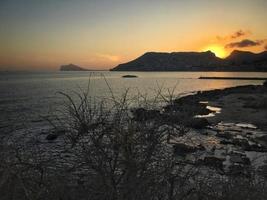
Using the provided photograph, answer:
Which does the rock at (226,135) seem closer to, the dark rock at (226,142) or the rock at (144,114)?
the dark rock at (226,142)

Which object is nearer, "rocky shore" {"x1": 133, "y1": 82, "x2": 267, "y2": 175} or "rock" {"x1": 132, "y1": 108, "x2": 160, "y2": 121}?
"rock" {"x1": 132, "y1": 108, "x2": 160, "y2": 121}

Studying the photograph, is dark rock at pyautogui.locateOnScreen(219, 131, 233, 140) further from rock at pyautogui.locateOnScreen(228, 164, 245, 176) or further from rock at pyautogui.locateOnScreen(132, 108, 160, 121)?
rock at pyautogui.locateOnScreen(132, 108, 160, 121)

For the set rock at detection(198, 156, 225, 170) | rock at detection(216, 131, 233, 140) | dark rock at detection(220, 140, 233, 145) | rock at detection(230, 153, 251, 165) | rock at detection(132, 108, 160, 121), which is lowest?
rock at detection(216, 131, 233, 140)

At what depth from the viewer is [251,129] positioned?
98.9ft

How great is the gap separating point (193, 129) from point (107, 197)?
24.4 m

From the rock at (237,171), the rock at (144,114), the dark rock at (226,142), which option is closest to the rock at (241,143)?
the dark rock at (226,142)

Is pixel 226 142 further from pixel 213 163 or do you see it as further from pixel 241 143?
pixel 213 163

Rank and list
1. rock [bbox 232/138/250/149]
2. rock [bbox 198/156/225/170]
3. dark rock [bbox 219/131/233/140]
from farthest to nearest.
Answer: dark rock [bbox 219/131/233/140] → rock [bbox 232/138/250/149] → rock [bbox 198/156/225/170]

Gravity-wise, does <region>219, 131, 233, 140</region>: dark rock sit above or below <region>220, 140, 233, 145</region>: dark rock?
below

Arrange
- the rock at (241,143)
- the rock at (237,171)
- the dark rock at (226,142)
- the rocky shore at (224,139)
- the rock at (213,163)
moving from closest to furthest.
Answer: the rock at (237,171), the rocky shore at (224,139), the rock at (213,163), the rock at (241,143), the dark rock at (226,142)

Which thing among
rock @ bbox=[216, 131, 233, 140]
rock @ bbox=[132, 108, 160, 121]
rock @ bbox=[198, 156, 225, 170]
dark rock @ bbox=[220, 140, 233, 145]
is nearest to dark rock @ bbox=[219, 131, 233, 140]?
rock @ bbox=[216, 131, 233, 140]

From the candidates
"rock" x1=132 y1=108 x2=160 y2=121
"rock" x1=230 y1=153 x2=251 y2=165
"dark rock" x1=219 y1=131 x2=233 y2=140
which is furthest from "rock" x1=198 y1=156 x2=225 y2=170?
"rock" x1=132 y1=108 x2=160 y2=121

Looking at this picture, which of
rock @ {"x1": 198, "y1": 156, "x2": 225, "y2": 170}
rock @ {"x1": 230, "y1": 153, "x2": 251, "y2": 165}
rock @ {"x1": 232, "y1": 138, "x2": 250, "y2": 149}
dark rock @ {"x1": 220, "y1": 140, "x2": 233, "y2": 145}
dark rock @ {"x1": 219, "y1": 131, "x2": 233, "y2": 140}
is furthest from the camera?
dark rock @ {"x1": 219, "y1": 131, "x2": 233, "y2": 140}

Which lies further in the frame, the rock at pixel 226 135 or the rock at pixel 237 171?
the rock at pixel 226 135
